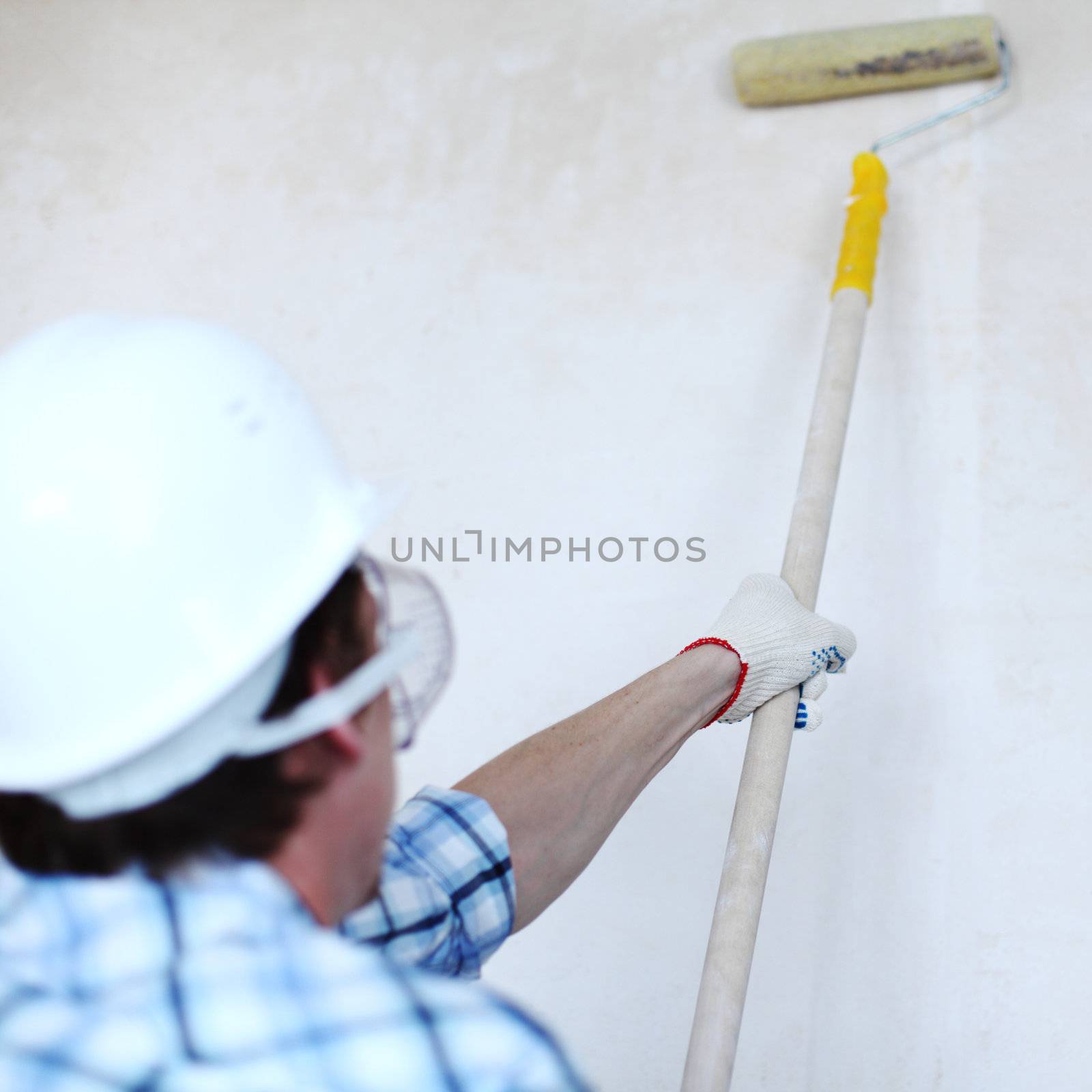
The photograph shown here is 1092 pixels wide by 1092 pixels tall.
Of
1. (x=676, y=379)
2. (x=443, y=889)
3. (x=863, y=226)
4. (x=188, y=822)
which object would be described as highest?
(x=863, y=226)

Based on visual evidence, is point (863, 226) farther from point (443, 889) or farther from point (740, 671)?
point (443, 889)

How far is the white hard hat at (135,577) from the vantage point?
0.64 m

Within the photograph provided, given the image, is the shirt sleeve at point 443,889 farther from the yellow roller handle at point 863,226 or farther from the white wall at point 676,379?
the yellow roller handle at point 863,226

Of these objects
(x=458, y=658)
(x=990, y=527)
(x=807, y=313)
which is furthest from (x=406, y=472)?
(x=990, y=527)

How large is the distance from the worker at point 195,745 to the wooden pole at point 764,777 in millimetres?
394

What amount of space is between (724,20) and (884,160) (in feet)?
1.12

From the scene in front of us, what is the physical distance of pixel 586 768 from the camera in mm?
1113

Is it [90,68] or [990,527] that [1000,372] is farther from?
[90,68]

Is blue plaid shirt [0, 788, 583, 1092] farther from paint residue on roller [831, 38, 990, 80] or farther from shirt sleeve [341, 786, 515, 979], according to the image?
paint residue on roller [831, 38, 990, 80]

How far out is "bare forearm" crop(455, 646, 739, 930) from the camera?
1044 mm

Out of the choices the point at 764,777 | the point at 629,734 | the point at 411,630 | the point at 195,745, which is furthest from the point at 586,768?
the point at 195,745

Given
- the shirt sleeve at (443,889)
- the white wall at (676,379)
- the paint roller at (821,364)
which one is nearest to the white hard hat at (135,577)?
the shirt sleeve at (443,889)

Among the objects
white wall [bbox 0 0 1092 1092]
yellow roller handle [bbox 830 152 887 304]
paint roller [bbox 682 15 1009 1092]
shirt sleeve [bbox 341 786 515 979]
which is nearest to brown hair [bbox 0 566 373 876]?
shirt sleeve [bbox 341 786 515 979]

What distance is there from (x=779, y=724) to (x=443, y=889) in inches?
17.4
